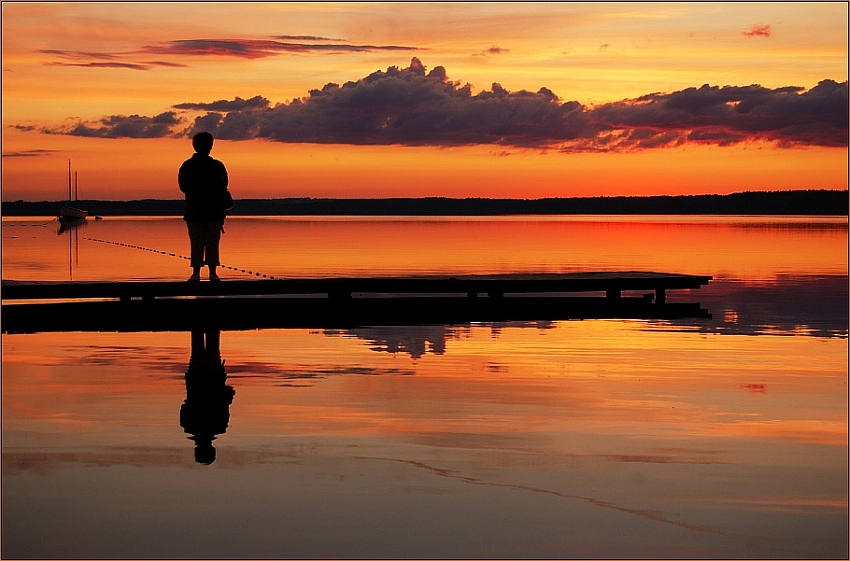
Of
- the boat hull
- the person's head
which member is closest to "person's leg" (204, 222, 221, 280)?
the person's head

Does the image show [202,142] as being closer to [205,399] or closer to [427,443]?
[205,399]

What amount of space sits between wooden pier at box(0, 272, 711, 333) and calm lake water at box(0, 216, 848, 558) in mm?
337

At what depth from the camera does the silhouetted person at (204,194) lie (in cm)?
1786

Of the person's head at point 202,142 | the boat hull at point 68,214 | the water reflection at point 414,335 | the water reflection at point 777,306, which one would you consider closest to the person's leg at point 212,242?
the person's head at point 202,142

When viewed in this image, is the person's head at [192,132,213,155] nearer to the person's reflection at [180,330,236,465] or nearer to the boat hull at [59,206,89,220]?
the person's reflection at [180,330,236,465]

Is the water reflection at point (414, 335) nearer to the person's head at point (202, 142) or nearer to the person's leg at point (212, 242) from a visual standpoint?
the person's leg at point (212, 242)

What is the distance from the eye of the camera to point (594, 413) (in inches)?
520

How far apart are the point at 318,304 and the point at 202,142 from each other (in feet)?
14.7

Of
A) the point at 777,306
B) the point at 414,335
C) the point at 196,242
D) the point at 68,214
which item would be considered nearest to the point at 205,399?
the point at 196,242

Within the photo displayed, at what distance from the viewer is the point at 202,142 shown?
1777 cm

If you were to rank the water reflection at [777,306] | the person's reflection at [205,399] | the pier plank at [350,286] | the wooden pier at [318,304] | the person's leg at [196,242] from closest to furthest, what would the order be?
the person's reflection at [205,399]
the person's leg at [196,242]
the pier plank at [350,286]
the wooden pier at [318,304]
the water reflection at [777,306]

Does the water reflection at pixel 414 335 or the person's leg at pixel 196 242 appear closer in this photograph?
the person's leg at pixel 196 242

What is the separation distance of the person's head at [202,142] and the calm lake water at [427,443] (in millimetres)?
2948

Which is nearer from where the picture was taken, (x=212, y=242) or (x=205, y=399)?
(x=205, y=399)
